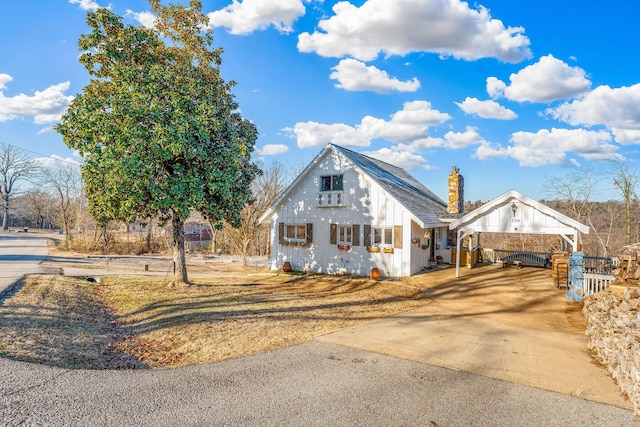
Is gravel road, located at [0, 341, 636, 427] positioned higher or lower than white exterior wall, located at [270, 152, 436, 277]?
lower

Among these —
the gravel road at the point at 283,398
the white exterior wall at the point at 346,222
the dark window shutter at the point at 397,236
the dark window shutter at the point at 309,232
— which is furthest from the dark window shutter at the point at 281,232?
the gravel road at the point at 283,398

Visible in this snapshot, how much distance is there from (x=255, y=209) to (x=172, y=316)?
15.0m

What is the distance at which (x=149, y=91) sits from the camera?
42.3 feet

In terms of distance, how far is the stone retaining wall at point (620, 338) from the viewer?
17.0 feet

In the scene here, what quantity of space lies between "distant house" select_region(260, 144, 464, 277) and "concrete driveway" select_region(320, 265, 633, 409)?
11.4 feet

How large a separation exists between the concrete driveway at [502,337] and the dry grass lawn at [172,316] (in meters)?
1.22

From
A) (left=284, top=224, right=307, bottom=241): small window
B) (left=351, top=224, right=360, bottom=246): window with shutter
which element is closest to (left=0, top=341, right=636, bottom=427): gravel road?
(left=351, top=224, right=360, bottom=246): window with shutter

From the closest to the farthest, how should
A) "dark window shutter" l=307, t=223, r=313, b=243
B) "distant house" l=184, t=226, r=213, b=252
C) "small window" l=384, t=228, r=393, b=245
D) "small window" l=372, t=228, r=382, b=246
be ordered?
"small window" l=384, t=228, r=393, b=245
"small window" l=372, t=228, r=382, b=246
"dark window shutter" l=307, t=223, r=313, b=243
"distant house" l=184, t=226, r=213, b=252

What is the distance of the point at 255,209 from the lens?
989 inches

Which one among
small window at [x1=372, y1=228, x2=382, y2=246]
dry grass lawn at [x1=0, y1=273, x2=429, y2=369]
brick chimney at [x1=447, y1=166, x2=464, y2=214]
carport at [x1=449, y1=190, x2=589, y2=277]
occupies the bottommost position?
dry grass lawn at [x1=0, y1=273, x2=429, y2=369]

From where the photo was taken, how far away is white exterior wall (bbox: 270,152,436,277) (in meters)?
17.2

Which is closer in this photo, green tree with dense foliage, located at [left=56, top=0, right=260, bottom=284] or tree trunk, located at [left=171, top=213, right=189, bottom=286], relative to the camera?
green tree with dense foliage, located at [left=56, top=0, right=260, bottom=284]

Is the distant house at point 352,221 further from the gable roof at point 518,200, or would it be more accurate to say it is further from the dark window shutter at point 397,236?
the gable roof at point 518,200

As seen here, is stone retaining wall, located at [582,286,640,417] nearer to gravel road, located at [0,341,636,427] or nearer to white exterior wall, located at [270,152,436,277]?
gravel road, located at [0,341,636,427]
